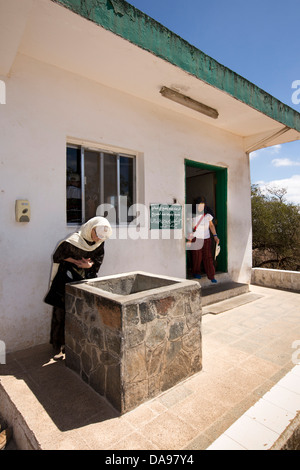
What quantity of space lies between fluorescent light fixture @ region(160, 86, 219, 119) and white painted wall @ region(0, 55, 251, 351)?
0.50 meters

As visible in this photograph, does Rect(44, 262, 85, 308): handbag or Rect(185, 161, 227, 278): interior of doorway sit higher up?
Rect(185, 161, 227, 278): interior of doorway

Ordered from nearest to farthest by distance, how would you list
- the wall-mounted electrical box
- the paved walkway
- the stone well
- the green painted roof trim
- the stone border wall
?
1. the paved walkway
2. the stone well
3. the green painted roof trim
4. the wall-mounted electrical box
5. the stone border wall

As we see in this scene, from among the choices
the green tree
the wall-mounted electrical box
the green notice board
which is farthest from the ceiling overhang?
the green tree

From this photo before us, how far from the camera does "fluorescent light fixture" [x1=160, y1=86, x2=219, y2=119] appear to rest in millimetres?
4516

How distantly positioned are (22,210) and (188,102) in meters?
3.40

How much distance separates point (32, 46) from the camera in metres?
3.32

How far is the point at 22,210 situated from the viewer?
343cm

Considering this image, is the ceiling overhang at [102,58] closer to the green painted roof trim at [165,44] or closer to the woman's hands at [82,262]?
the green painted roof trim at [165,44]

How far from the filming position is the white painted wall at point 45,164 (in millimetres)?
3420

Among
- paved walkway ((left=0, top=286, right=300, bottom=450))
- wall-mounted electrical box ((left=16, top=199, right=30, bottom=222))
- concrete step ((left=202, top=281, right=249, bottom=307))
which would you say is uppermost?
wall-mounted electrical box ((left=16, top=199, right=30, bottom=222))

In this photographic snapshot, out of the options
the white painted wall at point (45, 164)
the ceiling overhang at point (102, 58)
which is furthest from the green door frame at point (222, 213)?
the white painted wall at point (45, 164)

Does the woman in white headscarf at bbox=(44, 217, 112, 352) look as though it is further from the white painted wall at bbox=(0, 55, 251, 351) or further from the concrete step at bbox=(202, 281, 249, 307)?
the concrete step at bbox=(202, 281, 249, 307)

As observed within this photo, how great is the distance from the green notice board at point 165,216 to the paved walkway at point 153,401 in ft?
6.98
